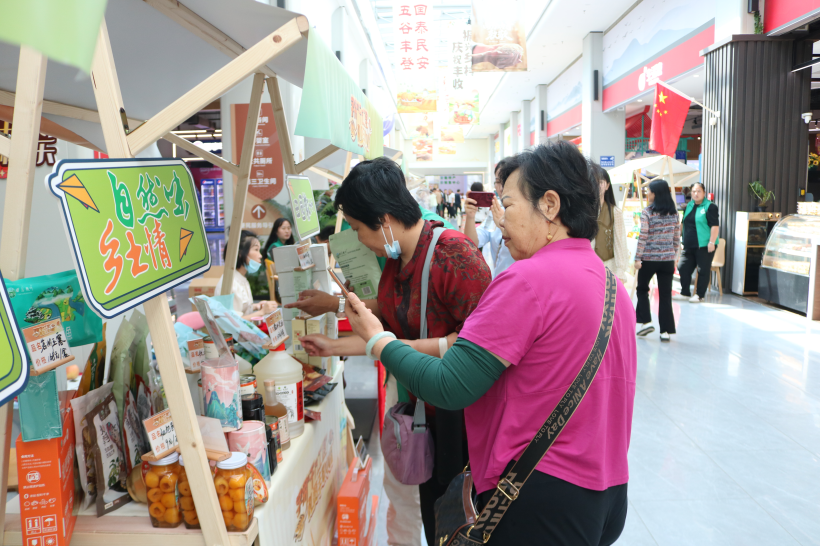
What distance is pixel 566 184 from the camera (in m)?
1.18

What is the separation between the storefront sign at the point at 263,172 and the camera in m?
6.64

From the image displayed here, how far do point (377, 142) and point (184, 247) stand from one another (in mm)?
2251

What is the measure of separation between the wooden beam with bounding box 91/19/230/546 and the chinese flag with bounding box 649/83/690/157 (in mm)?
7919

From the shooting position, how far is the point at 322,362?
2205 millimetres

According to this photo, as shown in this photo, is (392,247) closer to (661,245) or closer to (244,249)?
(244,249)

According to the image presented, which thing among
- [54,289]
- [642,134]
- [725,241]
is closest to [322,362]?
[54,289]

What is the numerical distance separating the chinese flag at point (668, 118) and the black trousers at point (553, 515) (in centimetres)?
763

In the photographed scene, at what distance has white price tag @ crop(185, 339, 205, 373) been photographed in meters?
1.54

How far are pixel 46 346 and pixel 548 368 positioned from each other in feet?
3.18

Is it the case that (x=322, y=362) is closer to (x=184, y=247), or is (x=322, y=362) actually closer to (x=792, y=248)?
(x=184, y=247)

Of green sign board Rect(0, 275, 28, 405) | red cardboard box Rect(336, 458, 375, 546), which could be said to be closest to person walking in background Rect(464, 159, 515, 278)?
red cardboard box Rect(336, 458, 375, 546)

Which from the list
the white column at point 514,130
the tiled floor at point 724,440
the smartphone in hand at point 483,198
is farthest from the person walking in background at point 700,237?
the white column at point 514,130

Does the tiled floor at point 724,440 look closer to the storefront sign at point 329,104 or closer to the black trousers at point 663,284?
the black trousers at point 663,284

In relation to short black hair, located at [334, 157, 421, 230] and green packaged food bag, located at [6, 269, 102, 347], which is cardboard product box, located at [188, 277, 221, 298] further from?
green packaged food bag, located at [6, 269, 102, 347]
